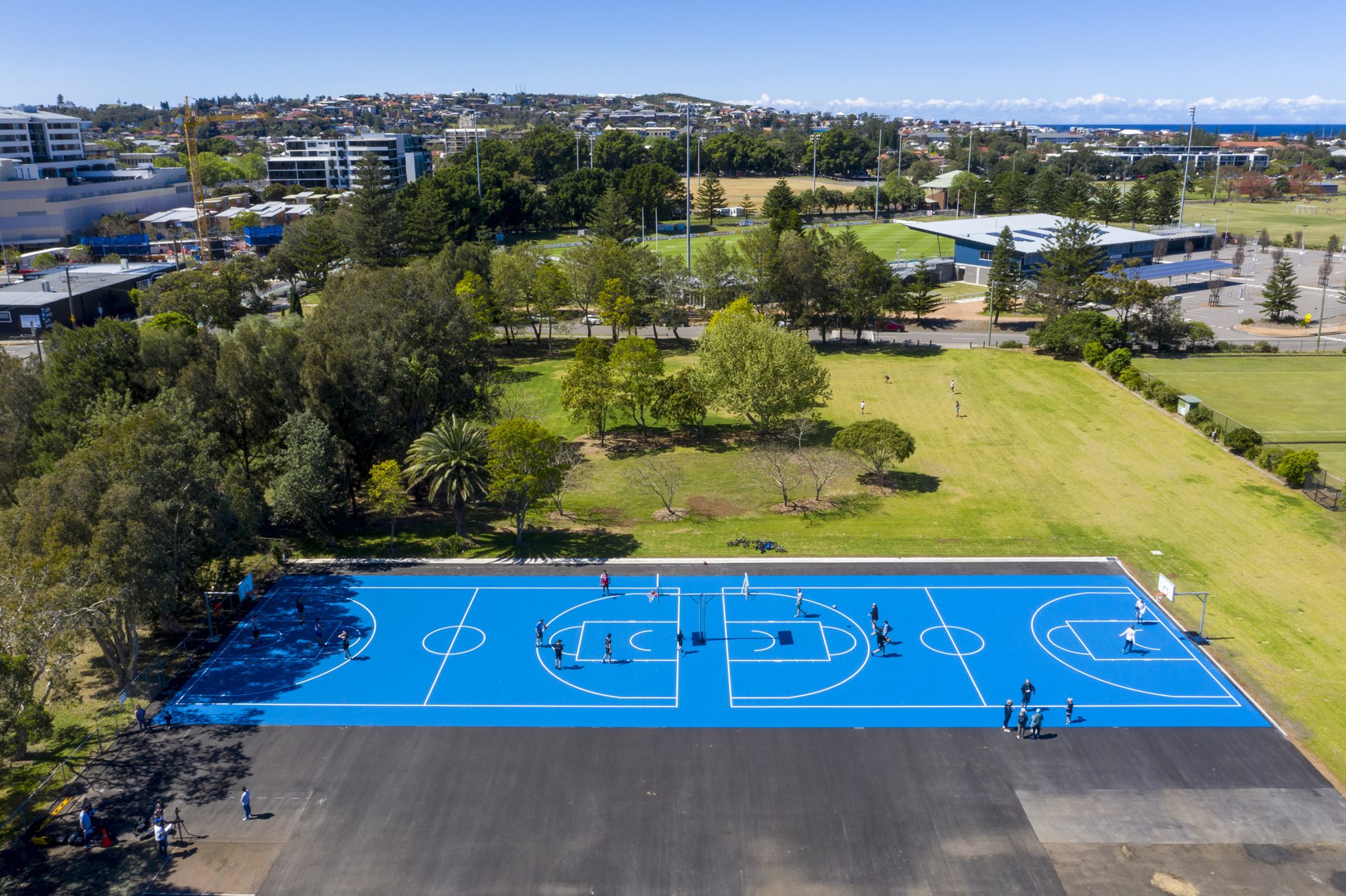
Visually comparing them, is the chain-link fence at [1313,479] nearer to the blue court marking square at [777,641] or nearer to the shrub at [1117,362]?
the shrub at [1117,362]

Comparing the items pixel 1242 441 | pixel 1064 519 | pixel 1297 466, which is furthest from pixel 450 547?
pixel 1242 441

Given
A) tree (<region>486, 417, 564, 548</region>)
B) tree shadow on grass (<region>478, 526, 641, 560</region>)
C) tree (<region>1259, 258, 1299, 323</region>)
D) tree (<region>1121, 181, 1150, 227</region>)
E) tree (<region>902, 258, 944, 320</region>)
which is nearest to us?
tree (<region>486, 417, 564, 548</region>)

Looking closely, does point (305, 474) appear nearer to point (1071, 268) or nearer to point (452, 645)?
point (452, 645)

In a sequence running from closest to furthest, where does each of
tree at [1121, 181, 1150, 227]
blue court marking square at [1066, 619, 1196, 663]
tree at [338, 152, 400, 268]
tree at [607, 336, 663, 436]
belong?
blue court marking square at [1066, 619, 1196, 663], tree at [607, 336, 663, 436], tree at [338, 152, 400, 268], tree at [1121, 181, 1150, 227]

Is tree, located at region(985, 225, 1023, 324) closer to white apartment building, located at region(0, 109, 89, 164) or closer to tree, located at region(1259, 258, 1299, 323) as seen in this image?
tree, located at region(1259, 258, 1299, 323)

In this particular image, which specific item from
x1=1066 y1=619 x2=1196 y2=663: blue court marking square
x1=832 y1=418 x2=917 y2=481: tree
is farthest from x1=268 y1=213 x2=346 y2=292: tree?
x1=1066 y1=619 x2=1196 y2=663: blue court marking square
